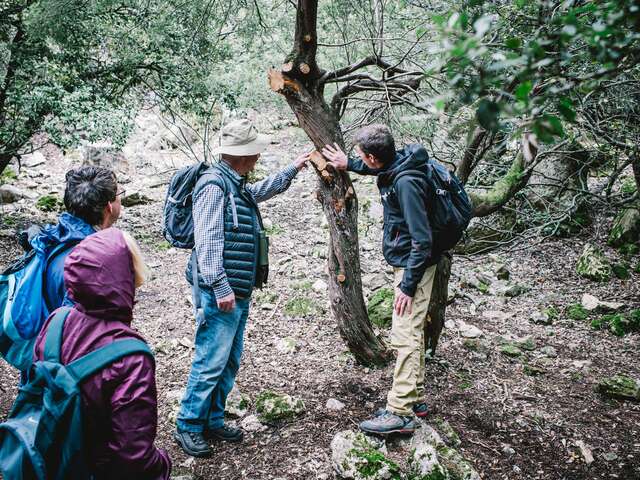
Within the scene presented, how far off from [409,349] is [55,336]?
2269 mm

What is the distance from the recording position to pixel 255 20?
5918mm

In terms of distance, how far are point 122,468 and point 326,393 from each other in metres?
2.50

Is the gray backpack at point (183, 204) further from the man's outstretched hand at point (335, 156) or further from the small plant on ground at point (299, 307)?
the small plant on ground at point (299, 307)

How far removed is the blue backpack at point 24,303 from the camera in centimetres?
243

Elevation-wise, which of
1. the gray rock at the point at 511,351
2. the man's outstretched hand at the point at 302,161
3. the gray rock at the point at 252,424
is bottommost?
the gray rock at the point at 252,424

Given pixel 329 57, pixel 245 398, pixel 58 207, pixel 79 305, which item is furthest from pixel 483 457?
pixel 58 207

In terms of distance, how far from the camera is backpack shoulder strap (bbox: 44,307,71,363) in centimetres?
180

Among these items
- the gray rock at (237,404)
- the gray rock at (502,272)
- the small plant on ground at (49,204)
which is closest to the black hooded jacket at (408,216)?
the gray rock at (237,404)

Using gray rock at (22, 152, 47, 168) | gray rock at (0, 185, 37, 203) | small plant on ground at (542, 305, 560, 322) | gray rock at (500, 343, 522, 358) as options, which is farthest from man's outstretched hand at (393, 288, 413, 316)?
gray rock at (22, 152, 47, 168)

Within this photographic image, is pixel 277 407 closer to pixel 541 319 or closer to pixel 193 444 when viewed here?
pixel 193 444

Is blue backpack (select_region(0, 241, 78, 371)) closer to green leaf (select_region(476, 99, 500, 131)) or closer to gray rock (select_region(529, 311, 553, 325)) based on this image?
green leaf (select_region(476, 99, 500, 131))

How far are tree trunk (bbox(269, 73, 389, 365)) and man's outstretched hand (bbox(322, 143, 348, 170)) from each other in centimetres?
6

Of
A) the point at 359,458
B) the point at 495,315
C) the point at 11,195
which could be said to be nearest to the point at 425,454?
the point at 359,458

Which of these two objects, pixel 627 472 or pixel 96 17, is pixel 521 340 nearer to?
pixel 627 472
